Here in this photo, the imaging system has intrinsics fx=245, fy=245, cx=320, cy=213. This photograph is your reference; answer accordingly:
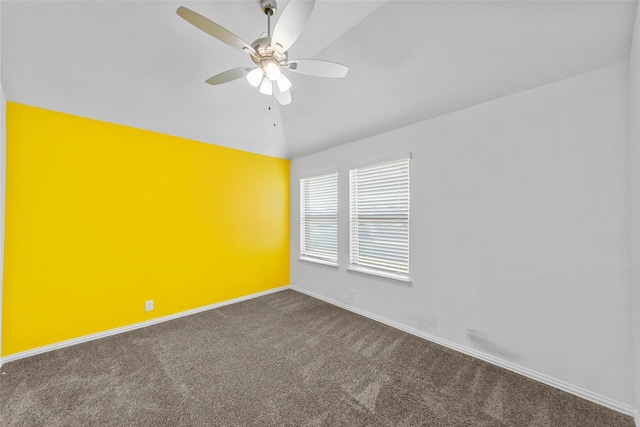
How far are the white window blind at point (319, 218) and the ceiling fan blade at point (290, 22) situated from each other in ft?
7.51

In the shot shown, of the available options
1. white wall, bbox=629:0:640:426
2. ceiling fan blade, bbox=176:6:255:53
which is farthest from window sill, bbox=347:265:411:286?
ceiling fan blade, bbox=176:6:255:53

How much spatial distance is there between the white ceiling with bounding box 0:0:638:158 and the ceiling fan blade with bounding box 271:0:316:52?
77cm

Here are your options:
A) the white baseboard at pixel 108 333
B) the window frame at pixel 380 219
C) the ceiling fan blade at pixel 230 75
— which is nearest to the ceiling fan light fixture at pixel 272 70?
the ceiling fan blade at pixel 230 75

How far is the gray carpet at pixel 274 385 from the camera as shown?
1.65m

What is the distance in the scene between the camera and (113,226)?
2781mm

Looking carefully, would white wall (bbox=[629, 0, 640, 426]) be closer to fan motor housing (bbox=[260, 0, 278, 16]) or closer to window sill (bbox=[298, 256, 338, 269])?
fan motor housing (bbox=[260, 0, 278, 16])

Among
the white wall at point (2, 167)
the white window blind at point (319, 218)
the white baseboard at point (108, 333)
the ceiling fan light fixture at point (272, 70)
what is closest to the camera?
the ceiling fan light fixture at point (272, 70)

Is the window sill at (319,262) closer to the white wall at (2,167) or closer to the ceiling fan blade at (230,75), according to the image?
the ceiling fan blade at (230,75)

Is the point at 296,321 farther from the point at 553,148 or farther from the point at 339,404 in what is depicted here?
the point at 553,148

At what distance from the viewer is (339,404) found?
5.80 feet

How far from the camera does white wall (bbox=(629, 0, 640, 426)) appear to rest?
1480mm

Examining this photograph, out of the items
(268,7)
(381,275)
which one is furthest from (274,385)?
(268,7)

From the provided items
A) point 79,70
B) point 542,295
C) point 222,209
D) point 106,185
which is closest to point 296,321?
point 222,209

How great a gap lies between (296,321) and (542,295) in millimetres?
2492
